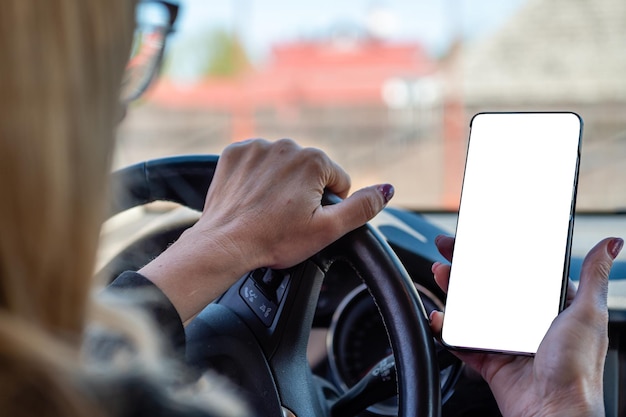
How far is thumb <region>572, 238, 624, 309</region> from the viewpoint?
2.90 ft

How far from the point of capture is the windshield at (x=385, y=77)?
13211mm

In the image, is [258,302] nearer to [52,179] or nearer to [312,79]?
[52,179]

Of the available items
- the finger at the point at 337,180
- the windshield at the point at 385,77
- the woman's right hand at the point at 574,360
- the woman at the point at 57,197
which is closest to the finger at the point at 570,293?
the woman's right hand at the point at 574,360

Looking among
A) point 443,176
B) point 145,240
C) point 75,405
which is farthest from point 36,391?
A: point 443,176

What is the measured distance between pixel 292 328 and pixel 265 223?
13 centimetres

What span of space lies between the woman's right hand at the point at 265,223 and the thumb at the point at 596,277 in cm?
23

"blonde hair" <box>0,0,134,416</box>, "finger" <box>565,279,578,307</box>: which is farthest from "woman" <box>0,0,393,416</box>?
"finger" <box>565,279,578,307</box>

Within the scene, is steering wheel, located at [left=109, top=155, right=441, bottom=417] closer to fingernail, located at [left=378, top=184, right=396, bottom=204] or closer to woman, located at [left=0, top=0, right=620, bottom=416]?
fingernail, located at [left=378, top=184, right=396, bottom=204]

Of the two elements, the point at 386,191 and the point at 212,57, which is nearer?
the point at 386,191

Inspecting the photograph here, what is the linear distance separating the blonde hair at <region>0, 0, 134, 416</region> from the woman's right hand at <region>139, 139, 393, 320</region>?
1.29 feet

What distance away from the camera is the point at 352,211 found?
0.94 m

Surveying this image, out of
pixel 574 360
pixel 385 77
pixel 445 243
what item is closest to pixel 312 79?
pixel 385 77

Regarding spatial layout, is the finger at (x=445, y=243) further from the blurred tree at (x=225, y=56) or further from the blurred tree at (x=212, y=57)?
the blurred tree at (x=225, y=56)

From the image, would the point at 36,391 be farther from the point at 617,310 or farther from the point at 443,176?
the point at 443,176
